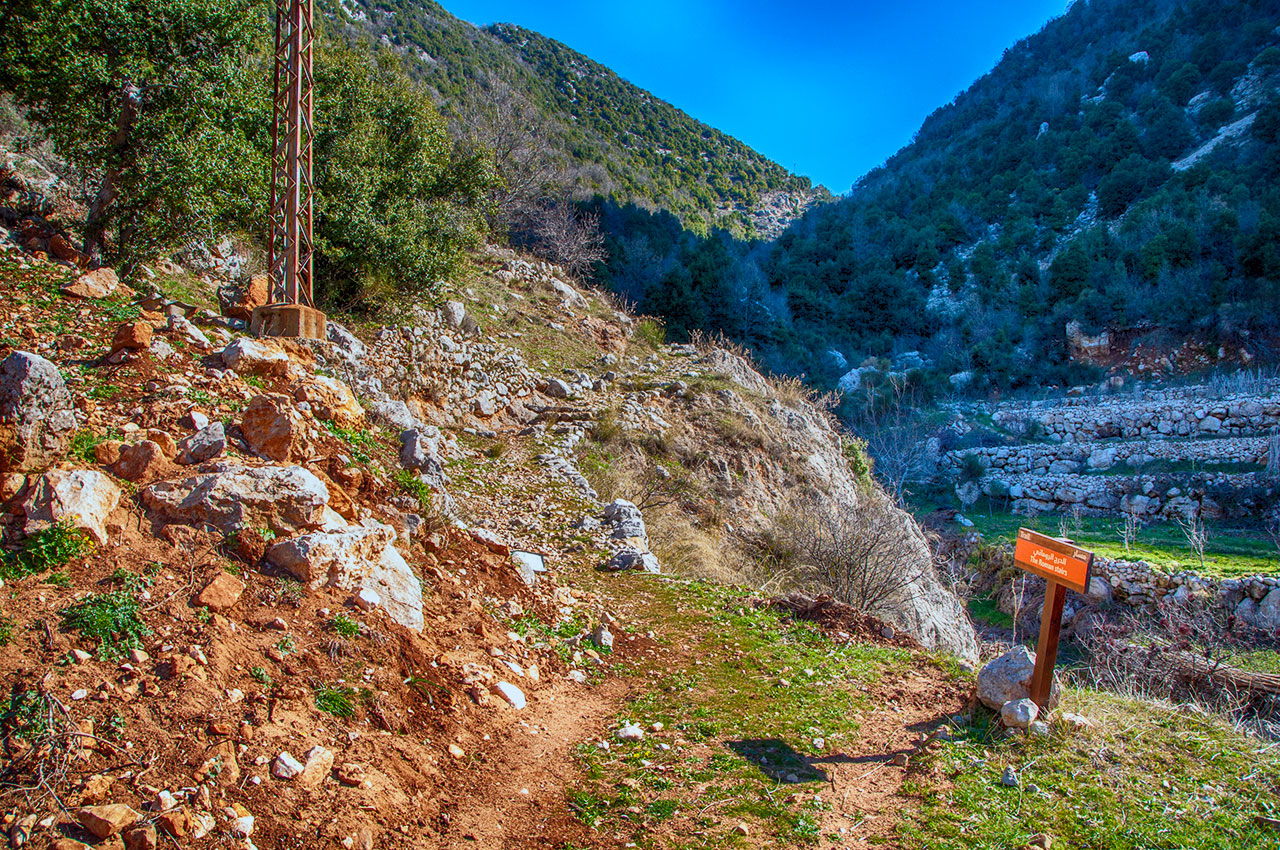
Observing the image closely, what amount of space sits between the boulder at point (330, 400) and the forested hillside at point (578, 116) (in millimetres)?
15069

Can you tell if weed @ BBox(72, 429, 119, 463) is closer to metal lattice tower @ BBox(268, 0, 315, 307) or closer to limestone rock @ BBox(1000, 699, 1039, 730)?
metal lattice tower @ BBox(268, 0, 315, 307)

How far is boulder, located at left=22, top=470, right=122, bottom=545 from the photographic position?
2.65 m

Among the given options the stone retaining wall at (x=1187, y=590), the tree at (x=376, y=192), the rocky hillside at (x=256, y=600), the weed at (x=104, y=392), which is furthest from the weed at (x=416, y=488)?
the stone retaining wall at (x=1187, y=590)

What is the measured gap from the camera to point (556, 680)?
3.97 metres

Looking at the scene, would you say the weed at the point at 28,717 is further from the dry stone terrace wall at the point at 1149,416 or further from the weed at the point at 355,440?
the dry stone terrace wall at the point at 1149,416

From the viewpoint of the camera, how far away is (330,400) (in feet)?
15.7

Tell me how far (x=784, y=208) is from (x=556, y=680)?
2070 inches

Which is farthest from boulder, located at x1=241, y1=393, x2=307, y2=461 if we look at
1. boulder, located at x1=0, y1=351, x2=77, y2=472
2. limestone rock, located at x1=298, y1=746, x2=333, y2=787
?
limestone rock, located at x1=298, y1=746, x2=333, y2=787

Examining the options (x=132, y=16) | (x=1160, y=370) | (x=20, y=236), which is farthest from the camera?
(x=1160, y=370)

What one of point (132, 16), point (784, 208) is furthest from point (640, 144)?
point (132, 16)

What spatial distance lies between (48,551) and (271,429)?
1.42 metres

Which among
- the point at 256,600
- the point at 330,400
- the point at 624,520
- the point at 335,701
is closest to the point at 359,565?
the point at 256,600

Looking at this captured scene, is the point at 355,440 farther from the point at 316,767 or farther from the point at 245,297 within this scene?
the point at 245,297

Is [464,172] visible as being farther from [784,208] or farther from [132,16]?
[784,208]
